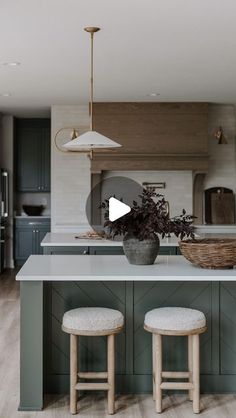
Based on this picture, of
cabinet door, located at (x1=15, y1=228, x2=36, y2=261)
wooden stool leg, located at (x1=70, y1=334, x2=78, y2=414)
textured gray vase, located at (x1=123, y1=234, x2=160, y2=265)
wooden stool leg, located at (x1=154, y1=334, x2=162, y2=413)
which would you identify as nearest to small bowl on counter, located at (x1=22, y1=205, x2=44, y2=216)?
cabinet door, located at (x1=15, y1=228, x2=36, y2=261)

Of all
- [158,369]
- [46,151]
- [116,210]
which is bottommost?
[158,369]

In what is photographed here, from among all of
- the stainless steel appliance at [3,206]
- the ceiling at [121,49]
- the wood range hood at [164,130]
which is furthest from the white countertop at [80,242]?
the stainless steel appliance at [3,206]

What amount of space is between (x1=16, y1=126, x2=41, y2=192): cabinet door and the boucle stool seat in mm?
7053

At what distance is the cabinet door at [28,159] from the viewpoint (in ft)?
34.6

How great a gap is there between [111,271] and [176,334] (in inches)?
21.0

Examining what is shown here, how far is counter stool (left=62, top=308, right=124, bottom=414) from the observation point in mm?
3639

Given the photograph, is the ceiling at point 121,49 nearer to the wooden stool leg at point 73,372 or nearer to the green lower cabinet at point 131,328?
the green lower cabinet at point 131,328

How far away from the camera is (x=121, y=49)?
556 cm

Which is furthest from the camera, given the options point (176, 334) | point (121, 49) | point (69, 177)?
point (69, 177)

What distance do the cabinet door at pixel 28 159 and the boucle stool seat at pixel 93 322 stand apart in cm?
705

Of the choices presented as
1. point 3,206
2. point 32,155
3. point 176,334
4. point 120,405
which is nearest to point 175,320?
point 176,334

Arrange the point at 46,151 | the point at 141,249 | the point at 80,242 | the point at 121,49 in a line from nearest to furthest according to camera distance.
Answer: the point at 141,249 → the point at 121,49 → the point at 80,242 → the point at 46,151

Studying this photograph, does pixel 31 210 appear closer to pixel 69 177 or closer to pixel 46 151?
pixel 46 151

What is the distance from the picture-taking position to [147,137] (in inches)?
343
